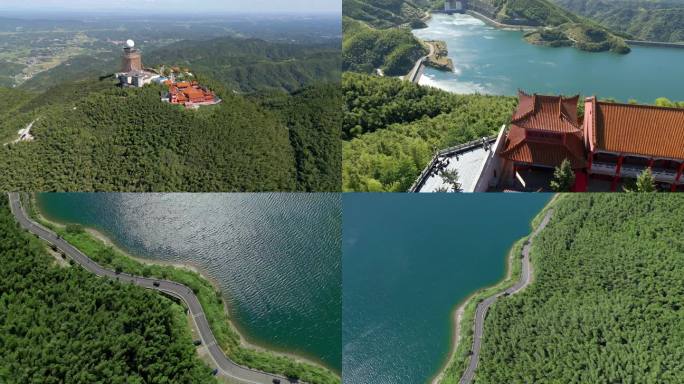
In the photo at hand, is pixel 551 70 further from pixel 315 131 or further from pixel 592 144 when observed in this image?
pixel 592 144

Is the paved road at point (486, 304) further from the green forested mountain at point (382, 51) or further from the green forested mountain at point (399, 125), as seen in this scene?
the green forested mountain at point (382, 51)

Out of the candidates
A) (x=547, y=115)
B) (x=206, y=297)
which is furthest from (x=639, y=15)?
(x=206, y=297)

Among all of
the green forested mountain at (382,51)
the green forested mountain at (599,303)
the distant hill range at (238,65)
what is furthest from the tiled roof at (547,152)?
the distant hill range at (238,65)

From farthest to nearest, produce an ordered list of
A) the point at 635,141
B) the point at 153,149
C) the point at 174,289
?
the point at 153,149, the point at 174,289, the point at 635,141

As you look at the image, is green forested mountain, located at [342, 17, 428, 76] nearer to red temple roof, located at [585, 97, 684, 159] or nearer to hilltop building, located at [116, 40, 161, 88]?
hilltop building, located at [116, 40, 161, 88]

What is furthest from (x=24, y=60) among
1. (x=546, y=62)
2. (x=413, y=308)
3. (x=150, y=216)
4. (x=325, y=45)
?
(x=413, y=308)
